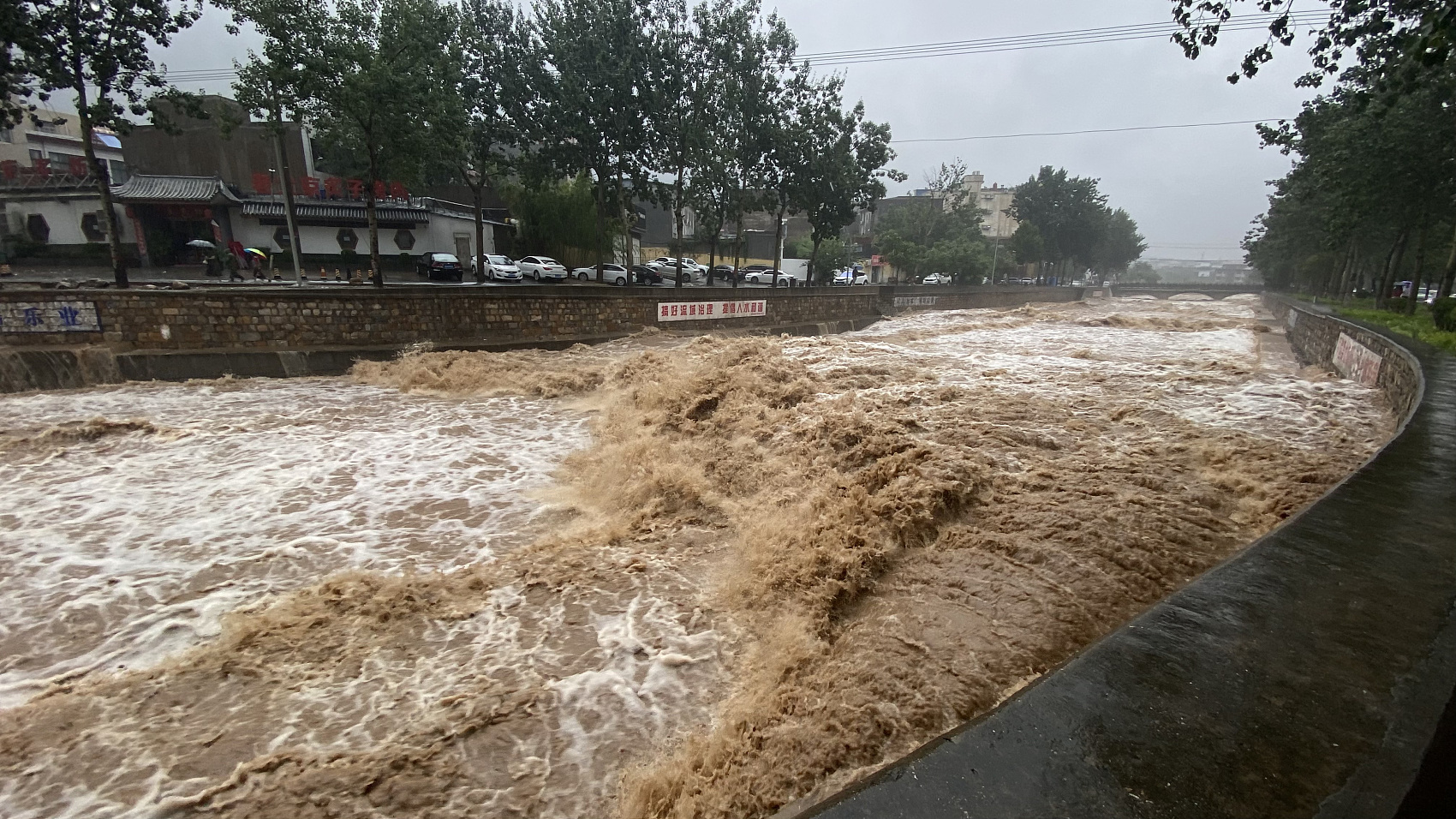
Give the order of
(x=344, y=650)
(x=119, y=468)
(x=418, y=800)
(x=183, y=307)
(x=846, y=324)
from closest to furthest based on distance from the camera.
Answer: (x=418, y=800), (x=344, y=650), (x=119, y=468), (x=183, y=307), (x=846, y=324)

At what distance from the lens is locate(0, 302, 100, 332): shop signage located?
33.4 ft

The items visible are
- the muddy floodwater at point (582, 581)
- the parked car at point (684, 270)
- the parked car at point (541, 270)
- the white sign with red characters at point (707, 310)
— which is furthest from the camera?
the parked car at point (684, 270)

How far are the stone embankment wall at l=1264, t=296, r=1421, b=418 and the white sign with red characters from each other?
14174 millimetres

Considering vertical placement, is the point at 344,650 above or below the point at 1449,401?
below

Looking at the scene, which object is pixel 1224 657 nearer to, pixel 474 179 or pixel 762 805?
pixel 762 805

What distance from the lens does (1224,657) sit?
2.27m

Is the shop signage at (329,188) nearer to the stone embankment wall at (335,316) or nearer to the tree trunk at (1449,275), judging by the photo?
the stone embankment wall at (335,316)

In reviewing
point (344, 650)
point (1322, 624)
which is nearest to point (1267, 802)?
point (1322, 624)

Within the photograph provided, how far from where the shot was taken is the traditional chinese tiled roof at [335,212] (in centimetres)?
2638

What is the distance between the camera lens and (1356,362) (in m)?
11.0

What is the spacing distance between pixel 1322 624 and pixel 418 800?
12.6ft

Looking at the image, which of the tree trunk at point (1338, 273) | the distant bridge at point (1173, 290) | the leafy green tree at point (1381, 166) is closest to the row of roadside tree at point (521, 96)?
the leafy green tree at point (1381, 166)

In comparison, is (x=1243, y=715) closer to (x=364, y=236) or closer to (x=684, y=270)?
(x=364, y=236)

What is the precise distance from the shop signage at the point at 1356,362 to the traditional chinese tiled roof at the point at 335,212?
3087cm
